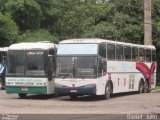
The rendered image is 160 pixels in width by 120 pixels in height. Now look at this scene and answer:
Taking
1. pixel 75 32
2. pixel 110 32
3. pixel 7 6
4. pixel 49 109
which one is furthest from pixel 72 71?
pixel 75 32

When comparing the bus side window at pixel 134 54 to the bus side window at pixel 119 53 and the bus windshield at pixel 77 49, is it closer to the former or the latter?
the bus side window at pixel 119 53

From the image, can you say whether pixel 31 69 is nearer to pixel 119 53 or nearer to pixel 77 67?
pixel 77 67

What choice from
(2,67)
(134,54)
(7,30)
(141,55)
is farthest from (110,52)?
(7,30)

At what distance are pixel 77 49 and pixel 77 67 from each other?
1.01 m

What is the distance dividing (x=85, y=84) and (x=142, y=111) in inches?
223

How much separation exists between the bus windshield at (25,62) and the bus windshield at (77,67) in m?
1.12

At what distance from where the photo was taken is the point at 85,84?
25359mm

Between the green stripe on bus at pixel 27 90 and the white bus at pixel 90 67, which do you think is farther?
the green stripe on bus at pixel 27 90

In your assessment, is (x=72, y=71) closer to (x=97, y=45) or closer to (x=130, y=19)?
(x=97, y=45)

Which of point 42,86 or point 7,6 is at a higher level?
point 7,6

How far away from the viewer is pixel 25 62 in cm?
2658

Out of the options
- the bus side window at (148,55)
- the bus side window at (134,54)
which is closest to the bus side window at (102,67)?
the bus side window at (134,54)

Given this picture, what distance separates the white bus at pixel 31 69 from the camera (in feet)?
85.9

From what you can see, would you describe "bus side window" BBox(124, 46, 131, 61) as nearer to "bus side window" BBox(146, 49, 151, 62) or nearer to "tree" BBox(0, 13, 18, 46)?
"bus side window" BBox(146, 49, 151, 62)
